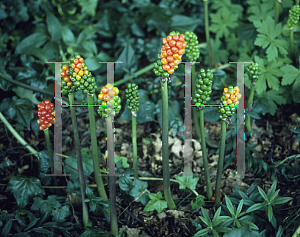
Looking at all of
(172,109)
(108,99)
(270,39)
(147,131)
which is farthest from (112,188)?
(270,39)

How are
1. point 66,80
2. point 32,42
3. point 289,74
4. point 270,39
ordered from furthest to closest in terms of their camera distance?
point 32,42
point 270,39
point 289,74
point 66,80

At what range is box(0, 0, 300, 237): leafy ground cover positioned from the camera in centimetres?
178

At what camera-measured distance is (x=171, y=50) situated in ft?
4.92

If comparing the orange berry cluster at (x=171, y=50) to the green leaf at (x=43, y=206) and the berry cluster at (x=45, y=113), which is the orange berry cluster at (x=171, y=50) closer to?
the berry cluster at (x=45, y=113)

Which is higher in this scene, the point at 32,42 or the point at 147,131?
the point at 32,42

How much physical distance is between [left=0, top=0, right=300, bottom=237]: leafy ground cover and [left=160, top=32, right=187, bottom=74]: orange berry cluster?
0.07 m

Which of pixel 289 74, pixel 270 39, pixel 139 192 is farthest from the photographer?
pixel 270 39

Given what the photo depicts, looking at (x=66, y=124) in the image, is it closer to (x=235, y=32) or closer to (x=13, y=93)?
(x=13, y=93)

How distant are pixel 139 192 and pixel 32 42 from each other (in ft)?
6.56

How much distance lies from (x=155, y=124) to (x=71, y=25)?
1600mm

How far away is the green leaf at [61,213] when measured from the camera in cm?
181

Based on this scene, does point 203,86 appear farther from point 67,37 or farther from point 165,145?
point 67,37

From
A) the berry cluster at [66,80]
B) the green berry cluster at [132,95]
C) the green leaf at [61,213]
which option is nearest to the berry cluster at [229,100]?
the green berry cluster at [132,95]

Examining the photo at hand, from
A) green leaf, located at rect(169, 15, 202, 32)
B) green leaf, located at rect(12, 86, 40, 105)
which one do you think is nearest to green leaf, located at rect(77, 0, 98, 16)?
green leaf, located at rect(169, 15, 202, 32)
